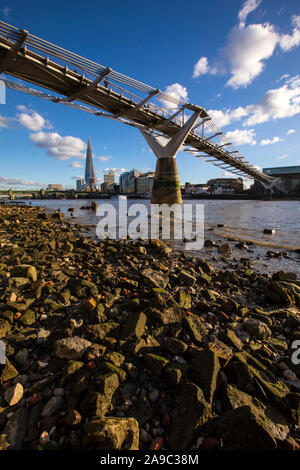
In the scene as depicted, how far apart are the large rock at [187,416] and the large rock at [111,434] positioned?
34 centimetres

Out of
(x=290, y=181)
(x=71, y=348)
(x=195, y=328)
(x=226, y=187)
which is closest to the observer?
(x=71, y=348)

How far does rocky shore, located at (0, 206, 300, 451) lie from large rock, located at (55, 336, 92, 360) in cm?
1

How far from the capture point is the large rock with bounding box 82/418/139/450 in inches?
57.6

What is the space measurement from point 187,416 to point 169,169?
3923 cm

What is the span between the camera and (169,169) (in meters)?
38.0

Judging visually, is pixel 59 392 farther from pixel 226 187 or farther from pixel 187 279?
pixel 226 187

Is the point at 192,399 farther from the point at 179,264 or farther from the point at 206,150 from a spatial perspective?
the point at 206,150

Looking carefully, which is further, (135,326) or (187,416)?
(135,326)

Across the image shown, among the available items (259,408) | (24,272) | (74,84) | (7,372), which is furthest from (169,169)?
(7,372)

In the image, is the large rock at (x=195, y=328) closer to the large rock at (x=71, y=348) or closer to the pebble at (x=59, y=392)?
the large rock at (x=71, y=348)

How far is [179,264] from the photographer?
672cm

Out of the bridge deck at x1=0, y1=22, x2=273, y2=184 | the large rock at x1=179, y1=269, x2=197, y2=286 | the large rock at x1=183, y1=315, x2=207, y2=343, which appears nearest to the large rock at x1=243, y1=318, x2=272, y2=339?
the large rock at x1=183, y1=315, x2=207, y2=343

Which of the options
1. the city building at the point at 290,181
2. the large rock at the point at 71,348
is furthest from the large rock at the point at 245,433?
the city building at the point at 290,181

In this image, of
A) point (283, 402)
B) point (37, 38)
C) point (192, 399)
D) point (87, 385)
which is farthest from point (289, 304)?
point (37, 38)
